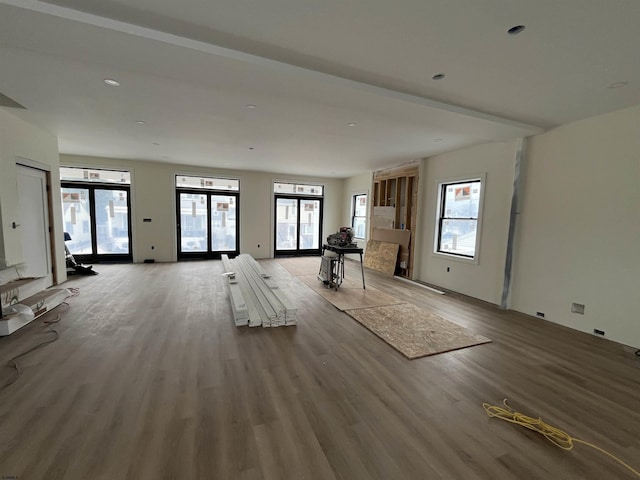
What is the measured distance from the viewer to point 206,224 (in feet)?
26.7

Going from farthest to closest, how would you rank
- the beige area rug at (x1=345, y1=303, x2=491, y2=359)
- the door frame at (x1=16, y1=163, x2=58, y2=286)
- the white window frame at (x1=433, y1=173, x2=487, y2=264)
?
the white window frame at (x1=433, y1=173, x2=487, y2=264) → the door frame at (x1=16, y1=163, x2=58, y2=286) → the beige area rug at (x1=345, y1=303, x2=491, y2=359)

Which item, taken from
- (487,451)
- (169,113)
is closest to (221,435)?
(487,451)

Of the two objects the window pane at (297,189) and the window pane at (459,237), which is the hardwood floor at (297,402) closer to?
the window pane at (459,237)

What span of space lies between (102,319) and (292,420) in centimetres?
320

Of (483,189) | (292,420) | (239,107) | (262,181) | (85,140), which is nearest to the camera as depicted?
(292,420)

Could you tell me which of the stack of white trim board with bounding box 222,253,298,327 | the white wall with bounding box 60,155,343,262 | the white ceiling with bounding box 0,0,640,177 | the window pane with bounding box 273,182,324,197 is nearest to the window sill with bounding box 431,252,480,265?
the white ceiling with bounding box 0,0,640,177

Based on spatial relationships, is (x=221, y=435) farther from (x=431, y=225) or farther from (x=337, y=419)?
(x=431, y=225)

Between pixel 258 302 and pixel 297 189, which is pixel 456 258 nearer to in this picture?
pixel 258 302

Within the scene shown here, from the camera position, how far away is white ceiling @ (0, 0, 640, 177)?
179cm

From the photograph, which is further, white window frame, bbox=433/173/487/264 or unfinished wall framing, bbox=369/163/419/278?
unfinished wall framing, bbox=369/163/419/278

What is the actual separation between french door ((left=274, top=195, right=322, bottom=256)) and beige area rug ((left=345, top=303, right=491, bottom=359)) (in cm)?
541

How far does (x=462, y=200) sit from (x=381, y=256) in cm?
251

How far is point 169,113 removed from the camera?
3.69 metres

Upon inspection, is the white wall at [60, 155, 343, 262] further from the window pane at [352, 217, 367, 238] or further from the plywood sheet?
the plywood sheet
